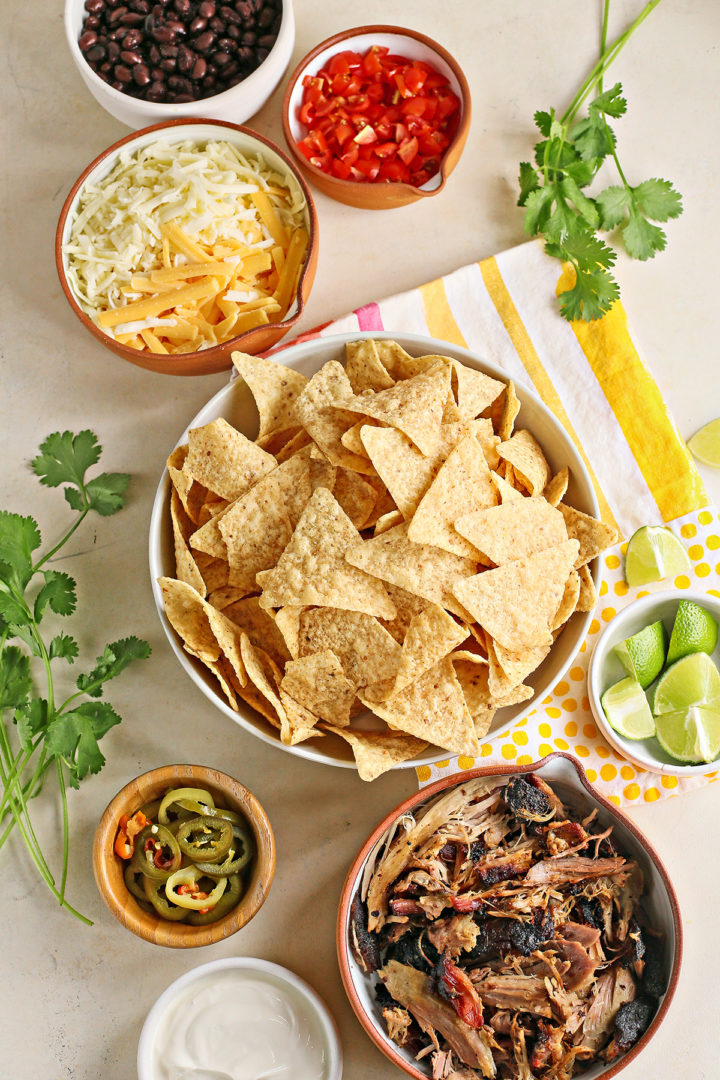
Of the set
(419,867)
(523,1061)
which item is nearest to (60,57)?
(419,867)

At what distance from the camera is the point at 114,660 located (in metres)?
2.08

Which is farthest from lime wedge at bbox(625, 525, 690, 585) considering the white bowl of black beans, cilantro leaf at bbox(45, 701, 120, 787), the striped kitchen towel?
the white bowl of black beans

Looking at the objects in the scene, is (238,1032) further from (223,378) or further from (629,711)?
(223,378)

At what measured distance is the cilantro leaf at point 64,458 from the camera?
214 cm

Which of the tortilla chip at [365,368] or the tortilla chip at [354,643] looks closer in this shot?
the tortilla chip at [354,643]

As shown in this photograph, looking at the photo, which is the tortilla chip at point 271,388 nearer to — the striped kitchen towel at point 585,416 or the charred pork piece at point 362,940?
the striped kitchen towel at point 585,416

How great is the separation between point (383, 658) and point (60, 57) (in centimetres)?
185

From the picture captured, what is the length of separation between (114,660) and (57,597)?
0.21m

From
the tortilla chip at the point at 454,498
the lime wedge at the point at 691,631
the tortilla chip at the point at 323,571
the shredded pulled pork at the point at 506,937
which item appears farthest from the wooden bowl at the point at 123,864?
the lime wedge at the point at 691,631

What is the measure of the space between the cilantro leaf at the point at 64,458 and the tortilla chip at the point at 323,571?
641mm

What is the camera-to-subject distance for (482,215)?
2.29 meters

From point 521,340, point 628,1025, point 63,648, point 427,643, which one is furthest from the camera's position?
point 521,340

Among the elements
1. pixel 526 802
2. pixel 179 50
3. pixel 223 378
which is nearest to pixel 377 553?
pixel 526 802

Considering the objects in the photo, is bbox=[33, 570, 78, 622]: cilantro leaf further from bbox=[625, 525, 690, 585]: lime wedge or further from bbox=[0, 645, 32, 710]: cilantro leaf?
bbox=[625, 525, 690, 585]: lime wedge
